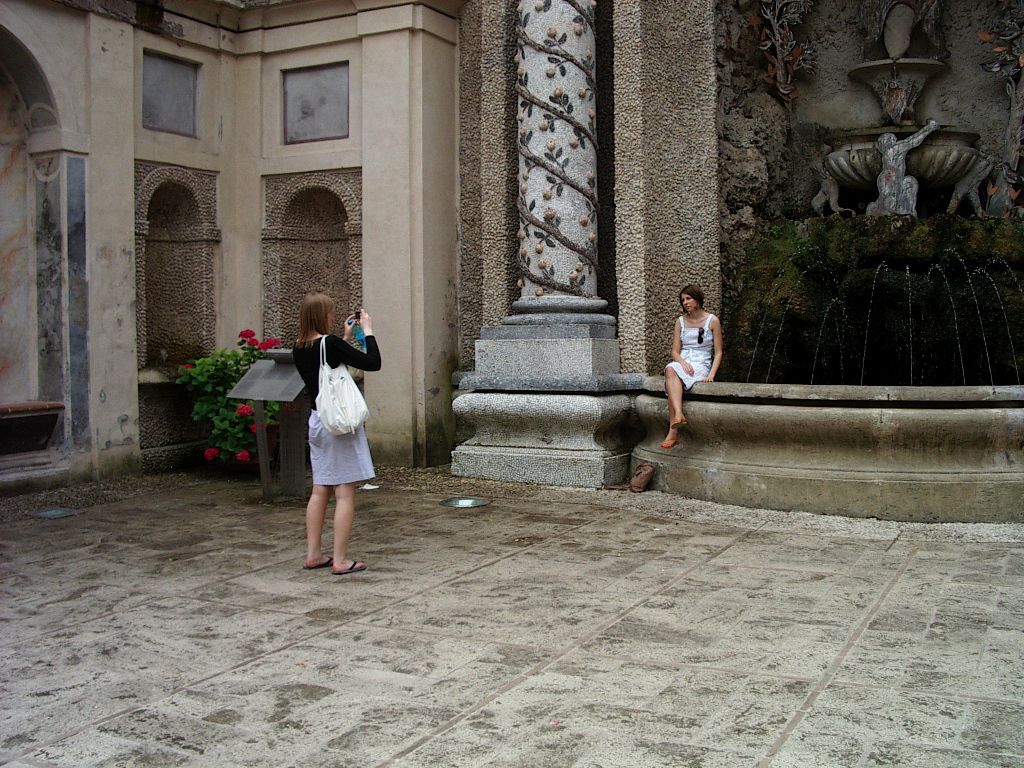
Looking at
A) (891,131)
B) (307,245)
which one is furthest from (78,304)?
(891,131)

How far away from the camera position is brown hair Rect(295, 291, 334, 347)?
17.3 ft

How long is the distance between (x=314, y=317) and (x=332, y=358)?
26 centimetres

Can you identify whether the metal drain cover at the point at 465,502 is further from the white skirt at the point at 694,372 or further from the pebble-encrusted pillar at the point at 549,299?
the white skirt at the point at 694,372

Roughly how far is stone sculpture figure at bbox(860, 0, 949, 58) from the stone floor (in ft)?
16.7

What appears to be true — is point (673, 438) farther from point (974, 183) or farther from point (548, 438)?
point (974, 183)

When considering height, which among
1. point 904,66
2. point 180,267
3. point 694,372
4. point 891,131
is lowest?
point 694,372

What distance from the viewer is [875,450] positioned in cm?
633

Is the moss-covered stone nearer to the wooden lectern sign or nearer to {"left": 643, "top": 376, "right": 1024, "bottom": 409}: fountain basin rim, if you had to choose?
{"left": 643, "top": 376, "right": 1024, "bottom": 409}: fountain basin rim

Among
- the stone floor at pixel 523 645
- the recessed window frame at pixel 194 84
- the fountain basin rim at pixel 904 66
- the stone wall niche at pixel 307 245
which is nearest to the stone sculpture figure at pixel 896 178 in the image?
the fountain basin rim at pixel 904 66

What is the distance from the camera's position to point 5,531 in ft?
21.4

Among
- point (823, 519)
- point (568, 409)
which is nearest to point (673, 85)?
point (568, 409)

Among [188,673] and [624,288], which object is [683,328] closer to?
[624,288]

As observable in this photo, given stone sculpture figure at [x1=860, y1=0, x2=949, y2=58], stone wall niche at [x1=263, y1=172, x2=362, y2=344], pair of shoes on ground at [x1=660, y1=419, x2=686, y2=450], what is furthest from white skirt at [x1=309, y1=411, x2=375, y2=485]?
stone sculpture figure at [x1=860, y1=0, x2=949, y2=58]

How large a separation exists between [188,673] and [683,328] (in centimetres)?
464
